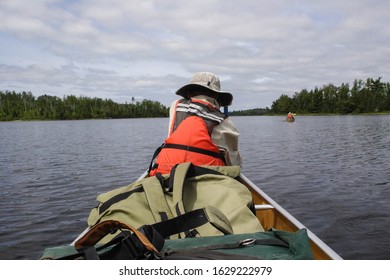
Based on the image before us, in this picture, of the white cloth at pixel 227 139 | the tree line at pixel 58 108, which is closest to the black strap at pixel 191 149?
the white cloth at pixel 227 139

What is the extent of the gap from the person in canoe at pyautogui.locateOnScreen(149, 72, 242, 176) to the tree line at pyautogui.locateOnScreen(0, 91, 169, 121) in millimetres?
152386

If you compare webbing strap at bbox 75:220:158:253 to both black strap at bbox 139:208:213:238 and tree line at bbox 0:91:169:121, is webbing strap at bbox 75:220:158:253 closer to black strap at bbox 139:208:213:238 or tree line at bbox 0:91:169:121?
black strap at bbox 139:208:213:238

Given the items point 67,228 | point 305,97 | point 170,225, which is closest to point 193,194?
point 170,225

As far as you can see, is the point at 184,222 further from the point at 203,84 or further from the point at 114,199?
the point at 203,84

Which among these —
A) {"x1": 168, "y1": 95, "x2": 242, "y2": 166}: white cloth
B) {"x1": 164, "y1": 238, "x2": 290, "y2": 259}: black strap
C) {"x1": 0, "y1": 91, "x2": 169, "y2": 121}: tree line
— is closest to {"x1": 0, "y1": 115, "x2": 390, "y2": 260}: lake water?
{"x1": 168, "y1": 95, "x2": 242, "y2": 166}: white cloth

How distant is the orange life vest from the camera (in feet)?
13.3

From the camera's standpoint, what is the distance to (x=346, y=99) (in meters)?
112

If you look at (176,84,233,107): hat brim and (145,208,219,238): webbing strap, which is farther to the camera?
(176,84,233,107): hat brim

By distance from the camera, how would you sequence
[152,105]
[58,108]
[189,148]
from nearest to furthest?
[189,148] < [58,108] < [152,105]

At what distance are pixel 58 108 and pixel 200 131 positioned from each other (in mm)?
155176

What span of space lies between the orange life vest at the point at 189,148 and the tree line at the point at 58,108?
15294 cm

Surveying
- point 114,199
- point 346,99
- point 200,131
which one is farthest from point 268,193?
point 346,99

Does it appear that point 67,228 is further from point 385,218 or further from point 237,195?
point 385,218
